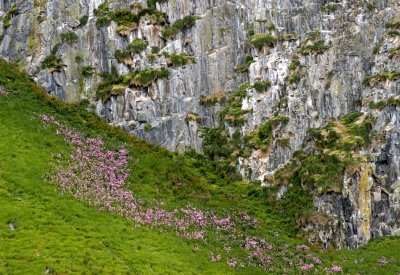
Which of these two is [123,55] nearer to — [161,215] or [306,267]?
[161,215]

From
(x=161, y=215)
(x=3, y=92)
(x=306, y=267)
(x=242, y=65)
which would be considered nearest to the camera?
(x=306, y=267)

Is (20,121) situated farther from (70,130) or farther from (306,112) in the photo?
(306,112)

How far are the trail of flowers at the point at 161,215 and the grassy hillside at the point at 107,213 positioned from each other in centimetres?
49

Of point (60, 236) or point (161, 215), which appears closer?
point (60, 236)

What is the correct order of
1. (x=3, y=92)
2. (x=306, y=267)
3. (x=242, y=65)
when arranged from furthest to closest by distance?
(x=242, y=65)
(x=3, y=92)
(x=306, y=267)

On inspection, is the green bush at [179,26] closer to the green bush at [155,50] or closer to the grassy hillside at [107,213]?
the green bush at [155,50]

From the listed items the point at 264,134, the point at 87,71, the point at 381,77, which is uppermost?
the point at 87,71

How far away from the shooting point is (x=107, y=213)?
39.6m

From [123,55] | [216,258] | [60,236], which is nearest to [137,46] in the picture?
[123,55]

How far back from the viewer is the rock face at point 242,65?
2162 inches

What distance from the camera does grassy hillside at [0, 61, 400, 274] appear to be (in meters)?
32.2

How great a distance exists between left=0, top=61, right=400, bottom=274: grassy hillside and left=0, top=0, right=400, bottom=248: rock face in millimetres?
4623

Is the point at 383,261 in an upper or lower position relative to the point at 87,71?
lower

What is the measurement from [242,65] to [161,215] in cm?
2721
